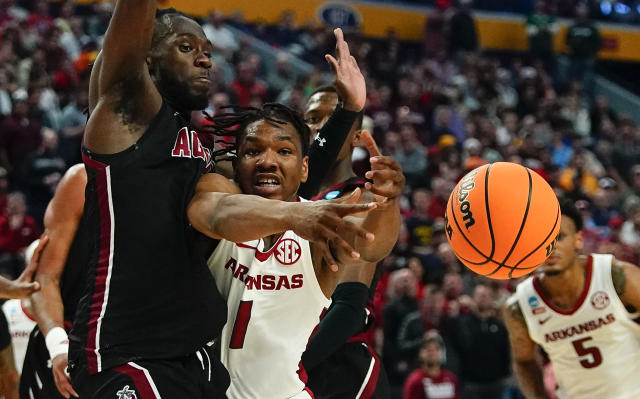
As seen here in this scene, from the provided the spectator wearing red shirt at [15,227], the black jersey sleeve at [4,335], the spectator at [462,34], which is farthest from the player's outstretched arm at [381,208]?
the spectator at [462,34]

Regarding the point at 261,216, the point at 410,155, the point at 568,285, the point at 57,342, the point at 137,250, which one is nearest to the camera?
the point at 261,216

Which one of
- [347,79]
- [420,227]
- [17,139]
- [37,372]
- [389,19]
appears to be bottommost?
[389,19]

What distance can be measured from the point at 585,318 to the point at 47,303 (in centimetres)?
290

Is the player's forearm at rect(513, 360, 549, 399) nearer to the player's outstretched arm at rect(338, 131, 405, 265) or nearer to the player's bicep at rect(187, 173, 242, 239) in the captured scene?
the player's outstretched arm at rect(338, 131, 405, 265)

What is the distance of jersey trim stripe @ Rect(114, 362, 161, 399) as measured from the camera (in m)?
3.02

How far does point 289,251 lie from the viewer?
347 cm

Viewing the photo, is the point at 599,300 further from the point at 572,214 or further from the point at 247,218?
the point at 247,218

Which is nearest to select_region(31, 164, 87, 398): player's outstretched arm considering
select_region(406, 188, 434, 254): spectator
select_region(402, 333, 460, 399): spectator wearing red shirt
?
select_region(402, 333, 460, 399): spectator wearing red shirt

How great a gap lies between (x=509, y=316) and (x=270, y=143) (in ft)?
8.52

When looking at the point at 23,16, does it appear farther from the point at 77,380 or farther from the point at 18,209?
the point at 77,380

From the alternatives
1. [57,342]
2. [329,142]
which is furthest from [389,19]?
[57,342]

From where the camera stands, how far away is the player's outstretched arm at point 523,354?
5531 millimetres

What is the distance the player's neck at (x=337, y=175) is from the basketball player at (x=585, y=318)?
128cm

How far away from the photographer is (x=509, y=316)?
5570 millimetres
